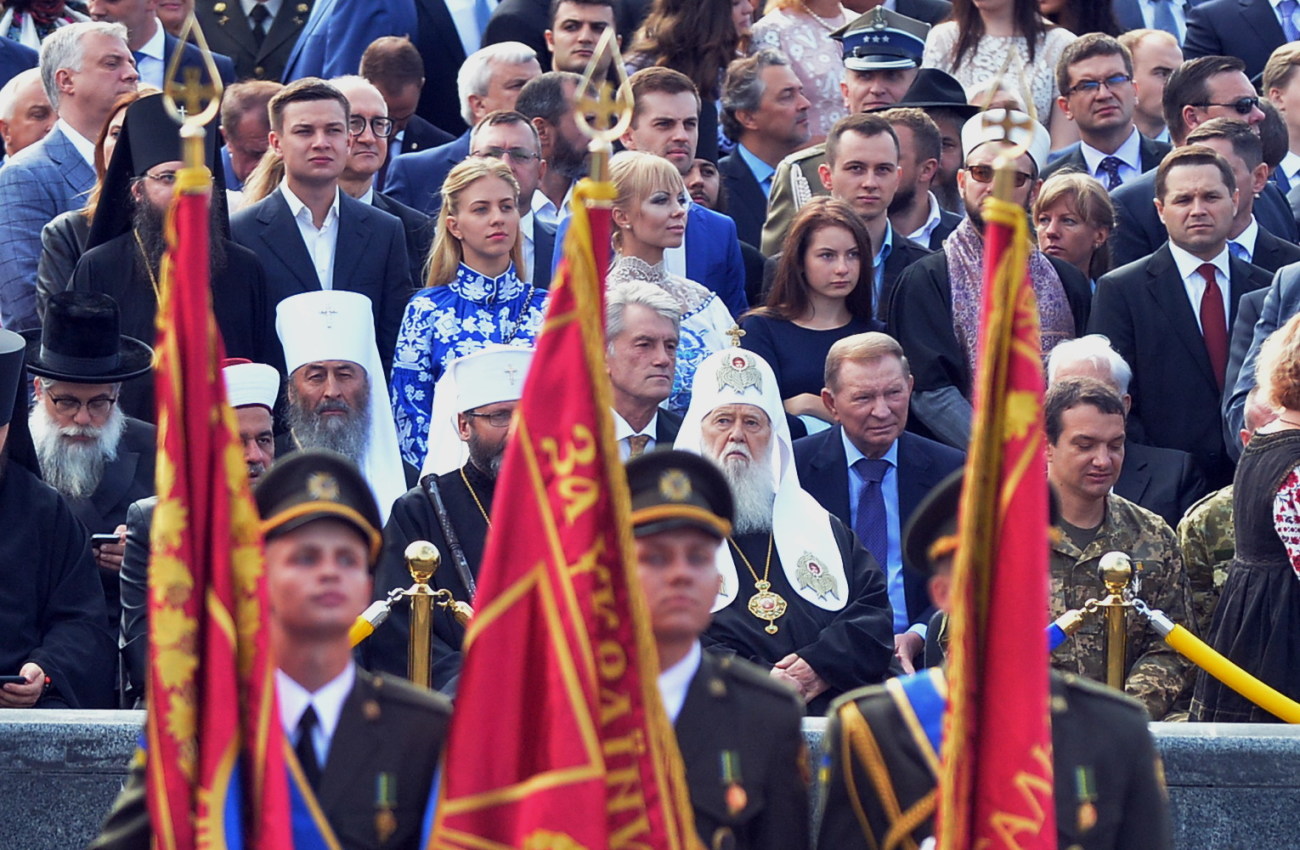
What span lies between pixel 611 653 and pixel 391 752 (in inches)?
26.0

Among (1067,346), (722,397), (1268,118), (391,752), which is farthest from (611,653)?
(1268,118)

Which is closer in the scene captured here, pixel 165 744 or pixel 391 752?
pixel 165 744

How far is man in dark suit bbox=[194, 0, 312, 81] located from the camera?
42.2 feet

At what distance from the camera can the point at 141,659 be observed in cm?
766

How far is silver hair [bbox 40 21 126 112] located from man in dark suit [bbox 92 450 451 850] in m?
5.92

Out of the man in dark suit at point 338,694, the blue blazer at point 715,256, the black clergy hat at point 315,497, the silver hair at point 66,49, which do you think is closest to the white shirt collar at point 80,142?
the silver hair at point 66,49

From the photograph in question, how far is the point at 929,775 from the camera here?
4.78 metres

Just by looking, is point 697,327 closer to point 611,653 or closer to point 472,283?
point 472,283

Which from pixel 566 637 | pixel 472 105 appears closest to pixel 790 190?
pixel 472 105

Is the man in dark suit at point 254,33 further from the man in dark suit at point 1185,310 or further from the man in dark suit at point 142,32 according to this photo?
the man in dark suit at point 1185,310

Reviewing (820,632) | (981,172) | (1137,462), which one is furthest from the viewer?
(981,172)

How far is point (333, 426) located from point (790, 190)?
2.90 meters

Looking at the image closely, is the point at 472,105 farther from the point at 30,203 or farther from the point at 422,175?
the point at 30,203

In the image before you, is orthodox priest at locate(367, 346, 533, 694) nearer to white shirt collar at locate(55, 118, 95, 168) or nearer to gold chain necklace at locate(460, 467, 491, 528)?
gold chain necklace at locate(460, 467, 491, 528)
